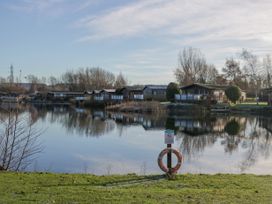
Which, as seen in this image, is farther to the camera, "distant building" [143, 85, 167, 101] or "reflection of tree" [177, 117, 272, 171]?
"distant building" [143, 85, 167, 101]

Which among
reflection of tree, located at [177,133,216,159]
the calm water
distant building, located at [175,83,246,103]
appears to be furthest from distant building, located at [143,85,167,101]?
Result: reflection of tree, located at [177,133,216,159]

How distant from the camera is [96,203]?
6.54m

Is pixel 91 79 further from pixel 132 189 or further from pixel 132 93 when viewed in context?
pixel 132 189

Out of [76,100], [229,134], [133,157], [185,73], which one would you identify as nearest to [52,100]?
[76,100]

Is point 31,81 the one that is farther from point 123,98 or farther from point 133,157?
point 133,157

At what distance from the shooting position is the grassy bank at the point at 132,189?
6911 mm

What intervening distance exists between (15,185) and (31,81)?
413 feet

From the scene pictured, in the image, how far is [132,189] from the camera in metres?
7.94

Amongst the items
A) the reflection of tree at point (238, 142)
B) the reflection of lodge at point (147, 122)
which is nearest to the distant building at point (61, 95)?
the reflection of lodge at point (147, 122)

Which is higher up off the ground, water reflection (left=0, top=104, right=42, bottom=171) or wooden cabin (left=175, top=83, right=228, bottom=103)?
wooden cabin (left=175, top=83, right=228, bottom=103)

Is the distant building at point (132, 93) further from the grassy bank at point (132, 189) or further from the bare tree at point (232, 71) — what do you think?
the grassy bank at point (132, 189)

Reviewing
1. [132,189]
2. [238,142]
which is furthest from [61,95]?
[132,189]

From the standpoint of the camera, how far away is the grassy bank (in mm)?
6911

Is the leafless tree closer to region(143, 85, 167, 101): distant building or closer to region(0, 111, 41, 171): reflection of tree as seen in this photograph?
region(143, 85, 167, 101): distant building
